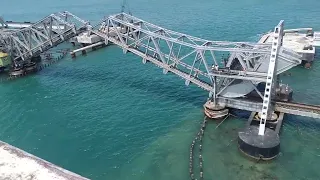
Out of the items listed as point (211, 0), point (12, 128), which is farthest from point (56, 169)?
point (211, 0)

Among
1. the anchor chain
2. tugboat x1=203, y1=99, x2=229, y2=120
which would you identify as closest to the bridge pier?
tugboat x1=203, y1=99, x2=229, y2=120

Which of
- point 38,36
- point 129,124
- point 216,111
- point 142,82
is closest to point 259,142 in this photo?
point 216,111

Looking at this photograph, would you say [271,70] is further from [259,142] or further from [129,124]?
[129,124]

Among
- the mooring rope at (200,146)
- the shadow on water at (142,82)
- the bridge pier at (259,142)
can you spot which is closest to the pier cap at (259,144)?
the bridge pier at (259,142)

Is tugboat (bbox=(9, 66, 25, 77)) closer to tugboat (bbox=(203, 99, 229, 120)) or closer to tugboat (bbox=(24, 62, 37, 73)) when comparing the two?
tugboat (bbox=(24, 62, 37, 73))

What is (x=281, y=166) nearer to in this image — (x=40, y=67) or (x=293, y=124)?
(x=293, y=124)

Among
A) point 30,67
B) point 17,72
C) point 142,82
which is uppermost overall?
point 142,82

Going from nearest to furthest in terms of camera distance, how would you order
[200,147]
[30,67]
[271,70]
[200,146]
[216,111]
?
1. [271,70]
2. [200,147]
3. [200,146]
4. [216,111]
5. [30,67]

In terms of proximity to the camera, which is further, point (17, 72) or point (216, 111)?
point (17, 72)

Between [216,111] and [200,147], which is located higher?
[216,111]
